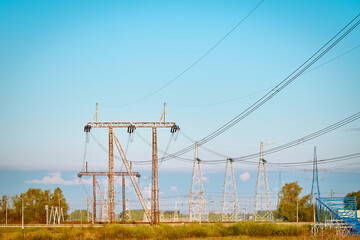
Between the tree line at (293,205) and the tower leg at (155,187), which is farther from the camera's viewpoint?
the tree line at (293,205)

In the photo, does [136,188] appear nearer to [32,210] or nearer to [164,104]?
[164,104]

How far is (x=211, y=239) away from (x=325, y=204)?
33.6ft

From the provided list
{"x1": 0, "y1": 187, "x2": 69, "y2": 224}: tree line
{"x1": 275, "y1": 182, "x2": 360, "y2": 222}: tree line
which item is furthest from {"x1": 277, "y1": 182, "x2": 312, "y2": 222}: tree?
{"x1": 0, "y1": 187, "x2": 69, "y2": 224}: tree line

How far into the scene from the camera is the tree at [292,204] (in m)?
93.6

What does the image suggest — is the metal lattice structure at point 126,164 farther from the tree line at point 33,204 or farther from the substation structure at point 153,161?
the tree line at point 33,204

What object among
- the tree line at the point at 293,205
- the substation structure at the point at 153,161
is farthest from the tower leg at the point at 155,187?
the tree line at the point at 293,205

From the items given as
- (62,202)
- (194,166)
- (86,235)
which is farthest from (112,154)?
(62,202)

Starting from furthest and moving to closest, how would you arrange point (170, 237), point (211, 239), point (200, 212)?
1. point (200, 212)
2. point (170, 237)
3. point (211, 239)

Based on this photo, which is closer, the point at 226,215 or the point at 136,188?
the point at 136,188

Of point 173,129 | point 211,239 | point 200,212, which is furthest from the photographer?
point 200,212

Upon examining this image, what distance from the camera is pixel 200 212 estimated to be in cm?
5925

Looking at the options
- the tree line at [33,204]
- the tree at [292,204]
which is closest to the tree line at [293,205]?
the tree at [292,204]

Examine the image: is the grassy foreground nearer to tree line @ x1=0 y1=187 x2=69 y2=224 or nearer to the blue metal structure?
the blue metal structure

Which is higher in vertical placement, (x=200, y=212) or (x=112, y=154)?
(x=112, y=154)
